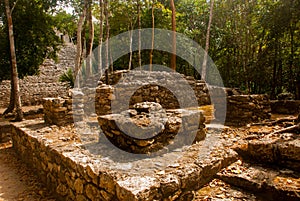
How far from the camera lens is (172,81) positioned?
990cm

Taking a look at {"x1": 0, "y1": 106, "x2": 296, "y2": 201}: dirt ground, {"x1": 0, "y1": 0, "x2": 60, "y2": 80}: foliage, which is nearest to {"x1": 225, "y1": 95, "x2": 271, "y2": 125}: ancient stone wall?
{"x1": 0, "y1": 106, "x2": 296, "y2": 201}: dirt ground

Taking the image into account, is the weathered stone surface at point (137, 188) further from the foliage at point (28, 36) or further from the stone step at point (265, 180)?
the foliage at point (28, 36)

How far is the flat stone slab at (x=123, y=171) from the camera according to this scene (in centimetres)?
252

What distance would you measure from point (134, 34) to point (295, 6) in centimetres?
1357

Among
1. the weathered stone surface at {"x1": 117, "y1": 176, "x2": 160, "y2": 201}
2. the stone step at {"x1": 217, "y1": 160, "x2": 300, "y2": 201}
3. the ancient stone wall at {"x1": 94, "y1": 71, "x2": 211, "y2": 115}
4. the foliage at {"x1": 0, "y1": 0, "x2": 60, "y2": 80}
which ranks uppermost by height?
the foliage at {"x1": 0, "y1": 0, "x2": 60, "y2": 80}

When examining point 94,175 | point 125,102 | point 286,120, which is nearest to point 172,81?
point 125,102

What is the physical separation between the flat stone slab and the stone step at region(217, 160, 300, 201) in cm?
19

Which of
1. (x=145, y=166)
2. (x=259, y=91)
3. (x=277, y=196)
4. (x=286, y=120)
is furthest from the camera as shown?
(x=259, y=91)

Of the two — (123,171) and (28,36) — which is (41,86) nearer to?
(28,36)

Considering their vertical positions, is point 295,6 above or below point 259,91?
above

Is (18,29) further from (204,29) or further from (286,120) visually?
(204,29)

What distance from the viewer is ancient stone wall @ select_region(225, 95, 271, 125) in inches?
244

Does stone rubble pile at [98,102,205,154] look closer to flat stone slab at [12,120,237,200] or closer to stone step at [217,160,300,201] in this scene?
flat stone slab at [12,120,237,200]

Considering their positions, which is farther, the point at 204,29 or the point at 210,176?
the point at 204,29
